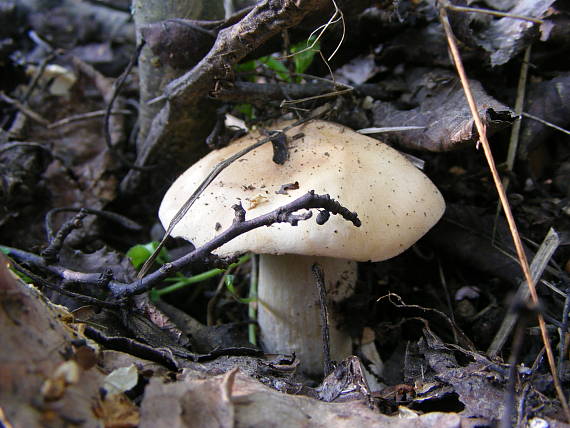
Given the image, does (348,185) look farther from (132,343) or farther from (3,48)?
(3,48)

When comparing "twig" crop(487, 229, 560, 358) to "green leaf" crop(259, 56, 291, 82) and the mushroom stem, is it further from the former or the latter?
"green leaf" crop(259, 56, 291, 82)

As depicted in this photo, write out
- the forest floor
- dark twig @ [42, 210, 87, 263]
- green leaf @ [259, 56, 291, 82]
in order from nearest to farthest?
the forest floor < dark twig @ [42, 210, 87, 263] < green leaf @ [259, 56, 291, 82]

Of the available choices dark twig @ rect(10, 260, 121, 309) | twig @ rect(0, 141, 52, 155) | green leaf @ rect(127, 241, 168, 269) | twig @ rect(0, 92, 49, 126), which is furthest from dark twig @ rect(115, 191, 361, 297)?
twig @ rect(0, 92, 49, 126)

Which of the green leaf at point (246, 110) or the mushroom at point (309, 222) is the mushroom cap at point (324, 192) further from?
the green leaf at point (246, 110)

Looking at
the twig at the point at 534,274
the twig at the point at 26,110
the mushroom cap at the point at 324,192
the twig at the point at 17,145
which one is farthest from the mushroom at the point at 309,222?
the twig at the point at 26,110

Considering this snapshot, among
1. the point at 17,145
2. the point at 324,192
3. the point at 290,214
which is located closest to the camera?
the point at 290,214

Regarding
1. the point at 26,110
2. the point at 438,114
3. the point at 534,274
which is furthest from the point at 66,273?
the point at 534,274

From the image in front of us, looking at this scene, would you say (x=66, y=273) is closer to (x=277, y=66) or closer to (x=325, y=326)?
(x=325, y=326)
